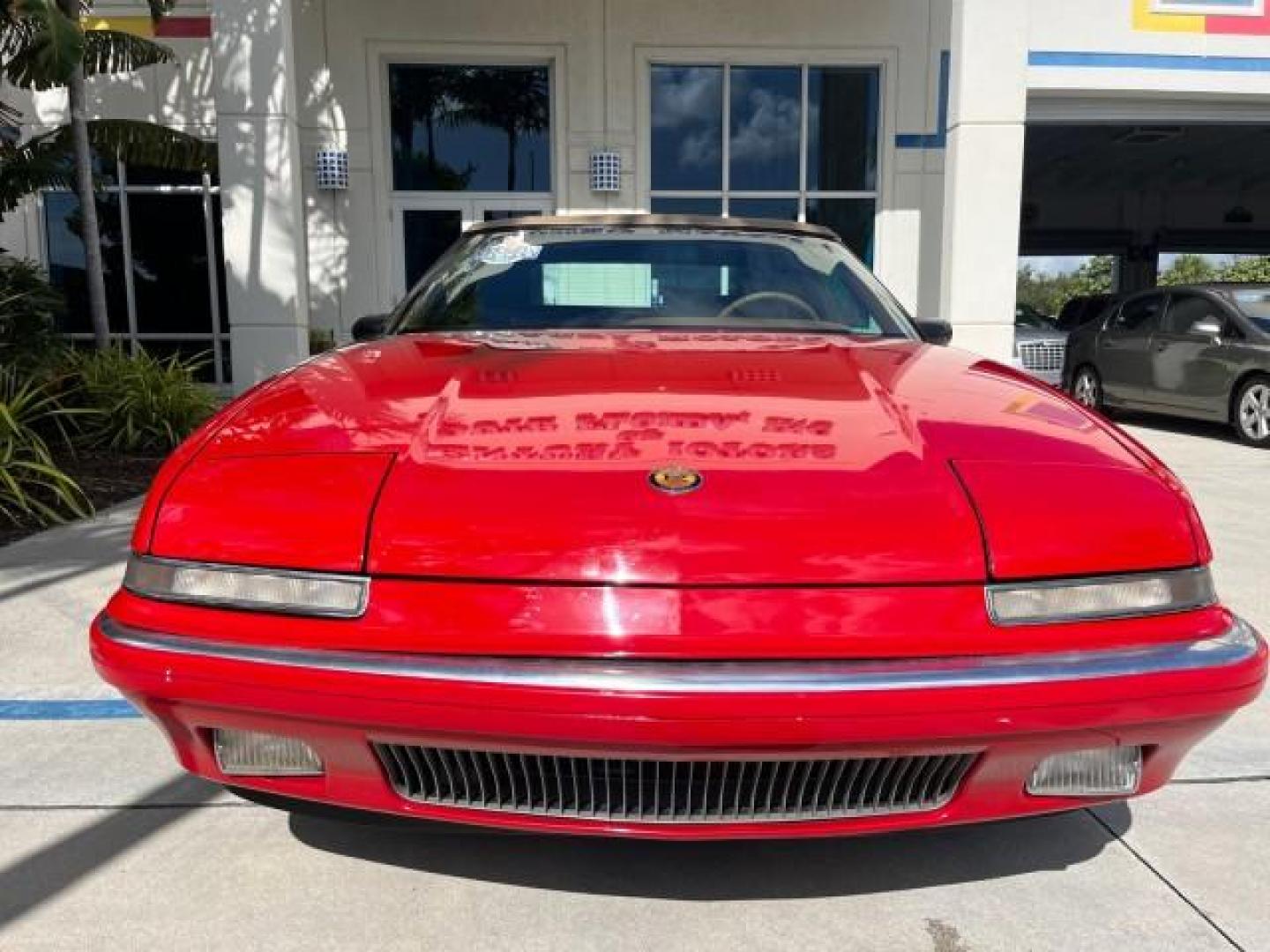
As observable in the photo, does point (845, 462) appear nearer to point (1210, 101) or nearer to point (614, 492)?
point (614, 492)

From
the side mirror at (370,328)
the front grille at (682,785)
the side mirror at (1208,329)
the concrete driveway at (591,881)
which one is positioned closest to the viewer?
the front grille at (682,785)

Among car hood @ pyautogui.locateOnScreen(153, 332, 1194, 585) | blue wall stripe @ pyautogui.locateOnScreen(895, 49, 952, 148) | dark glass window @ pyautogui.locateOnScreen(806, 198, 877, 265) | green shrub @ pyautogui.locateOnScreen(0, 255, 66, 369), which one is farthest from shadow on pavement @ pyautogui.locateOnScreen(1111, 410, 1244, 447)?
green shrub @ pyautogui.locateOnScreen(0, 255, 66, 369)

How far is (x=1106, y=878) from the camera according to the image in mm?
1965

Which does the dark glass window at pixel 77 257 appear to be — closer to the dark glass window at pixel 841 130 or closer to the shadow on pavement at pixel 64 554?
the shadow on pavement at pixel 64 554

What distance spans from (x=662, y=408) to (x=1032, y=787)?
0.96 metres

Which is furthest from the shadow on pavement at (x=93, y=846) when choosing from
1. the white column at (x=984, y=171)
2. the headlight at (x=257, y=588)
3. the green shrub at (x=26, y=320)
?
the white column at (x=984, y=171)

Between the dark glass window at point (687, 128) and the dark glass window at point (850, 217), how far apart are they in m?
1.30

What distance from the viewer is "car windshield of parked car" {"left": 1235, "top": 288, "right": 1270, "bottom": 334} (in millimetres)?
8773

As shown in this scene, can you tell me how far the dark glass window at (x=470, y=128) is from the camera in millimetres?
11336

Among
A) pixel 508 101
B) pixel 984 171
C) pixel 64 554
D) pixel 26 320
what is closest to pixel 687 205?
Result: pixel 508 101

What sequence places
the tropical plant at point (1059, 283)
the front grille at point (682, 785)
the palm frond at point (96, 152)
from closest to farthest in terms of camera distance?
the front grille at point (682, 785), the palm frond at point (96, 152), the tropical plant at point (1059, 283)

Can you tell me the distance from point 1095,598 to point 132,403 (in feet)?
24.2

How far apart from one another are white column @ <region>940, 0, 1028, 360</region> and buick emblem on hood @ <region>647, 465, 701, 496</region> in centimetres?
877

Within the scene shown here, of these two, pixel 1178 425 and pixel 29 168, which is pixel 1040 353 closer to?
pixel 1178 425
